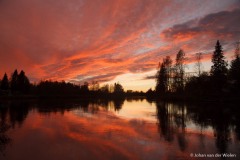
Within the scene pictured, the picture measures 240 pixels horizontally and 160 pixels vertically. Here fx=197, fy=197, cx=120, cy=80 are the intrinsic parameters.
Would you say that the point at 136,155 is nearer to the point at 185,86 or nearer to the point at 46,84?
the point at 185,86

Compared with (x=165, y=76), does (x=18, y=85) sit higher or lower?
lower

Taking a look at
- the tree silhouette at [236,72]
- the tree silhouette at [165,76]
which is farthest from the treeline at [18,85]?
the tree silhouette at [236,72]

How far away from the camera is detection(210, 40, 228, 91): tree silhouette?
156 ft

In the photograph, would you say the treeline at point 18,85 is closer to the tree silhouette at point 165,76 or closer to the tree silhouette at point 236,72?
the tree silhouette at point 165,76

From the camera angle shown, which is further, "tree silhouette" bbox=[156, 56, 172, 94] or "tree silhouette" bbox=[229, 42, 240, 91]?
"tree silhouette" bbox=[156, 56, 172, 94]

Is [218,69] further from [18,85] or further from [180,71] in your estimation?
[18,85]

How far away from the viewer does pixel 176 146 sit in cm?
1136

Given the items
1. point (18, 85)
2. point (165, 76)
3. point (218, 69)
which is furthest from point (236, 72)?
point (18, 85)

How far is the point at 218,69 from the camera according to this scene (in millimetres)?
49250

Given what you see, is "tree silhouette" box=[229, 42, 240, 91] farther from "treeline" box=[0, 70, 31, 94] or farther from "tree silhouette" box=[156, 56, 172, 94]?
"treeline" box=[0, 70, 31, 94]

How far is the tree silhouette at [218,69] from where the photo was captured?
47688 millimetres

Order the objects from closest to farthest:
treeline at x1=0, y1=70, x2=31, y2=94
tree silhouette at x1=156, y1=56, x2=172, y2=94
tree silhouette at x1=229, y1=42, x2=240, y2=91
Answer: tree silhouette at x1=229, y1=42, x2=240, y2=91 → tree silhouette at x1=156, y1=56, x2=172, y2=94 → treeline at x1=0, y1=70, x2=31, y2=94

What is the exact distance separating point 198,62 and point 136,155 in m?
59.1

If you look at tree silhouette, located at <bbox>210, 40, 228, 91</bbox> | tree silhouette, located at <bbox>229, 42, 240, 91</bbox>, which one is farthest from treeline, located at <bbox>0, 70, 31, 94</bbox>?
tree silhouette, located at <bbox>229, 42, 240, 91</bbox>
